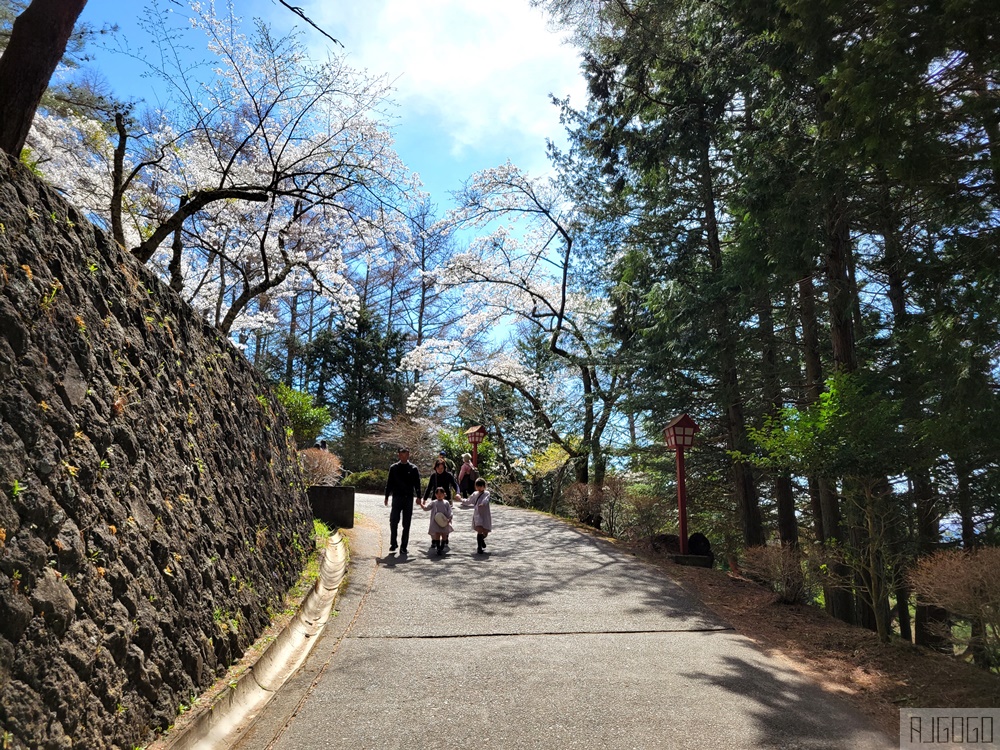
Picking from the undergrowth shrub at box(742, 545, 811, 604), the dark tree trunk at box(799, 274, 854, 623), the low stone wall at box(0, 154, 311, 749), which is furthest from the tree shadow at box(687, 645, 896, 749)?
the dark tree trunk at box(799, 274, 854, 623)

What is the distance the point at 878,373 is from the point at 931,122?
11.9ft

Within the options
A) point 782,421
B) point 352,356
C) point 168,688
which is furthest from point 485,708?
point 352,356

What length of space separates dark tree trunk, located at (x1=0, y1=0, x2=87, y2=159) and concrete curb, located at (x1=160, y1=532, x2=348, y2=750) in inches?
169

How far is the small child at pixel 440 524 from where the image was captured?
35.5ft

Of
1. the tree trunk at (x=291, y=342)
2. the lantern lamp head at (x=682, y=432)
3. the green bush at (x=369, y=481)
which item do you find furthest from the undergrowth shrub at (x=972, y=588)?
the tree trunk at (x=291, y=342)

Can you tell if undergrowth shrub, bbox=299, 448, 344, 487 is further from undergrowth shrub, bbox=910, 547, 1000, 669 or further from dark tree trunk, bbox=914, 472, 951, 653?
undergrowth shrub, bbox=910, 547, 1000, 669

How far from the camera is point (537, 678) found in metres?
5.29

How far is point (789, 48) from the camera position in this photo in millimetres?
8945

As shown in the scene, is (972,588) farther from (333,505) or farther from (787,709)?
(333,505)

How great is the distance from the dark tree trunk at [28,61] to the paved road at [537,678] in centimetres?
469

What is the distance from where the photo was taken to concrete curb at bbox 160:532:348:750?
→ 12.5 ft

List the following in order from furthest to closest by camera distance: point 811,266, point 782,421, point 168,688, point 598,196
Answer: point 598,196, point 811,266, point 782,421, point 168,688

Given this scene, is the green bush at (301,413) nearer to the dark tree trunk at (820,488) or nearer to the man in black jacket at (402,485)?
the man in black jacket at (402,485)

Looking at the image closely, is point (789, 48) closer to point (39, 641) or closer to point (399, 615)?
point (399, 615)
